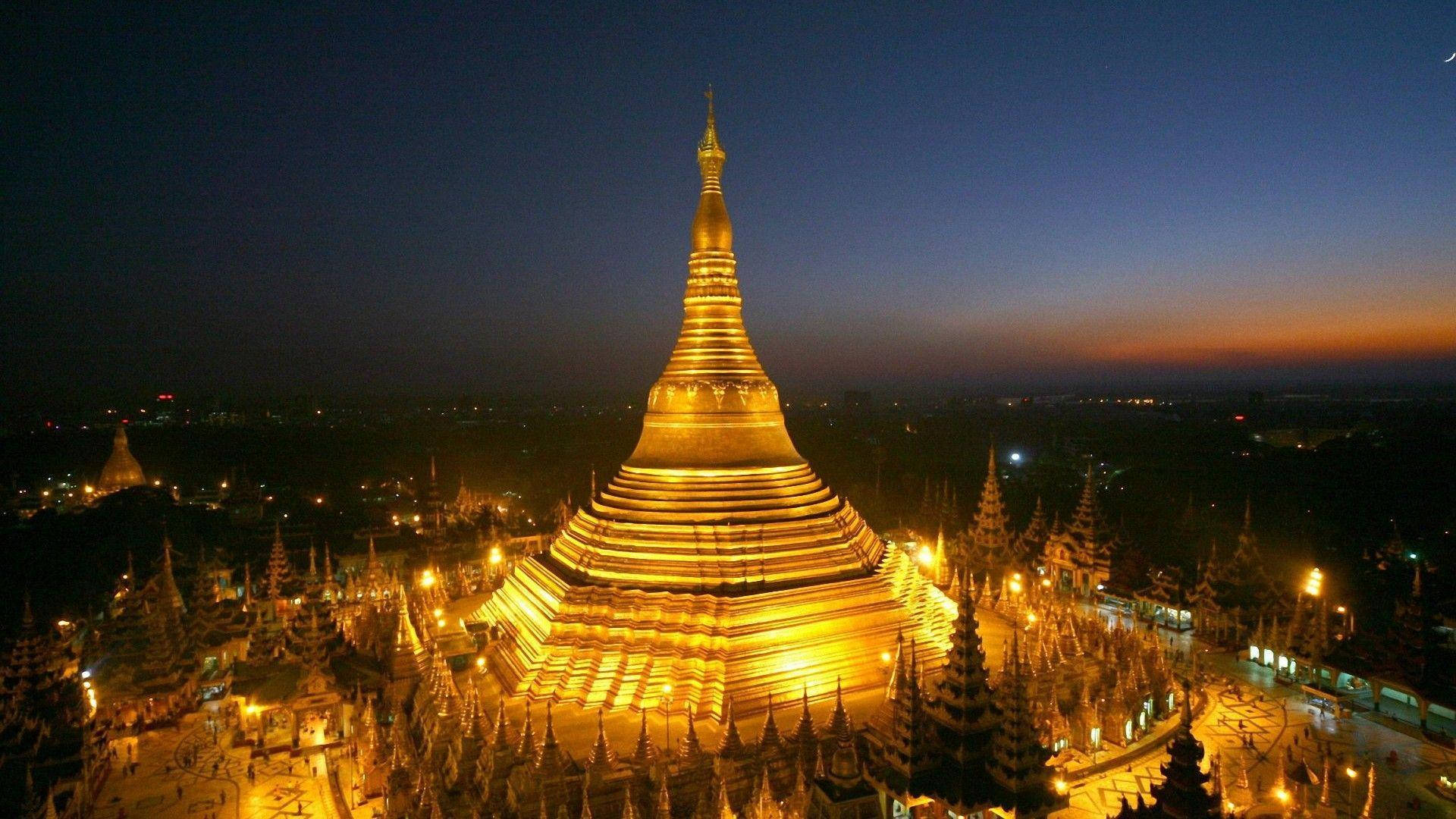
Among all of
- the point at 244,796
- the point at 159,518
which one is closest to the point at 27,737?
the point at 244,796

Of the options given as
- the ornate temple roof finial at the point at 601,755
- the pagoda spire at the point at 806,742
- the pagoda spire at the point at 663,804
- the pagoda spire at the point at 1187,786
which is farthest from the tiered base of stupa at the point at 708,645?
the pagoda spire at the point at 1187,786

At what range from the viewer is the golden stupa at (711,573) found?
14.9m

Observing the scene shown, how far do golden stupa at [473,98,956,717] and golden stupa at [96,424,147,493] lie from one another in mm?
37056

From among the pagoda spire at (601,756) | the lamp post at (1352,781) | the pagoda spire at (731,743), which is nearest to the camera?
the pagoda spire at (601,756)

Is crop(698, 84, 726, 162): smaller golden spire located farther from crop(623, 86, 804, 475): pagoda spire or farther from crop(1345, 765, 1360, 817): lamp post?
crop(1345, 765, 1360, 817): lamp post

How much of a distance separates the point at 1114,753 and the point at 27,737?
21.2 metres

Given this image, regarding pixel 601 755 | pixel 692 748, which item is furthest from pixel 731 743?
pixel 601 755

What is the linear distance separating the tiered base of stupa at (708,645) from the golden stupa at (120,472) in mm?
40426

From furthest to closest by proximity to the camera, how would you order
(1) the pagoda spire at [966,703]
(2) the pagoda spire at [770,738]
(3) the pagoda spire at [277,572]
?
(3) the pagoda spire at [277,572], (2) the pagoda spire at [770,738], (1) the pagoda spire at [966,703]

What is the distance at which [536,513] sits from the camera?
1719 inches

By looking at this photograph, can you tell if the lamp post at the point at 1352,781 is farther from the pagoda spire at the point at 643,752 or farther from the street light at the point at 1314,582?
the pagoda spire at the point at 643,752

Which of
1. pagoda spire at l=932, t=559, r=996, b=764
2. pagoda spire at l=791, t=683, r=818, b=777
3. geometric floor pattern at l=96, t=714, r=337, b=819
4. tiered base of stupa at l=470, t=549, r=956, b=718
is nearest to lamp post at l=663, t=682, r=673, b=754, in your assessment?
tiered base of stupa at l=470, t=549, r=956, b=718

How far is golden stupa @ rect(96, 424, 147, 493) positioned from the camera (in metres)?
44.2

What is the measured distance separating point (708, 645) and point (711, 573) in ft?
5.61
